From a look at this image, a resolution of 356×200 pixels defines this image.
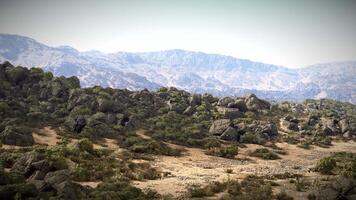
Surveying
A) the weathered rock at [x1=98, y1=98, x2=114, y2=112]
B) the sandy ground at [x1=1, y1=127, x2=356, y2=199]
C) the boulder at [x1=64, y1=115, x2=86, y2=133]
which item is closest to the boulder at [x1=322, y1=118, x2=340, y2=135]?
the sandy ground at [x1=1, y1=127, x2=356, y2=199]

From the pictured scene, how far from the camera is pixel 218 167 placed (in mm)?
34406

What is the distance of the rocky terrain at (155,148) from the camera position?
21.6 m

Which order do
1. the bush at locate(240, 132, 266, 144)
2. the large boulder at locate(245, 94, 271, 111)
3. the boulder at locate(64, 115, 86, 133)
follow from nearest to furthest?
the boulder at locate(64, 115, 86, 133) < the bush at locate(240, 132, 266, 144) < the large boulder at locate(245, 94, 271, 111)

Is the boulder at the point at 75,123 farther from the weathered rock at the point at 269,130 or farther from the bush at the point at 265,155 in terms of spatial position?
the weathered rock at the point at 269,130

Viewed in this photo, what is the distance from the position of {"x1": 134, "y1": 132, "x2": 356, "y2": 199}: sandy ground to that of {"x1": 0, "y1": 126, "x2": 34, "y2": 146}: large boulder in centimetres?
1442

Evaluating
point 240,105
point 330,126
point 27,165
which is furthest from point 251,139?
point 27,165

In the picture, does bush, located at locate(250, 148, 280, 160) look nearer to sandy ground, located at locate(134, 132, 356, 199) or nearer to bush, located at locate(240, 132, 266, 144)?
sandy ground, located at locate(134, 132, 356, 199)

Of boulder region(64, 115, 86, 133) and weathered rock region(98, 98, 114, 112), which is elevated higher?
weathered rock region(98, 98, 114, 112)

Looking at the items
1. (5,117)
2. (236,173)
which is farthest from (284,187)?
(5,117)

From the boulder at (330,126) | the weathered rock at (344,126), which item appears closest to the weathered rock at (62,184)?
the boulder at (330,126)

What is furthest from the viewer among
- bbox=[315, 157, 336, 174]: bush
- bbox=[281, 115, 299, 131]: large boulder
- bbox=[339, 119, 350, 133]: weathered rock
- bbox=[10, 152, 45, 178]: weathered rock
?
bbox=[281, 115, 299, 131]: large boulder

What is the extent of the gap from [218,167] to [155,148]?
8.84m

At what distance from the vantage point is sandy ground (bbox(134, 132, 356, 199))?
2494 cm

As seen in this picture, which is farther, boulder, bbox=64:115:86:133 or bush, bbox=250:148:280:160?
boulder, bbox=64:115:86:133
